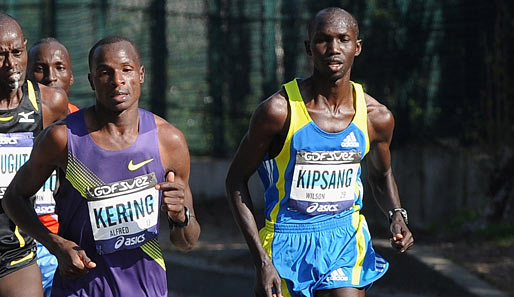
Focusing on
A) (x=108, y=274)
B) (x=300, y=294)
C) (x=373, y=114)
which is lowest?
(x=300, y=294)

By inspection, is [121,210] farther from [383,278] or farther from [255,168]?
[383,278]

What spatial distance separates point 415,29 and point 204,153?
3468 mm

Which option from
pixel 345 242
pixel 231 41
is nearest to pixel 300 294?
pixel 345 242

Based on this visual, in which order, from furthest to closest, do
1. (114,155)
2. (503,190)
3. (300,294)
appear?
(503,190), (300,294), (114,155)

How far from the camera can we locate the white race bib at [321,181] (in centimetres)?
501

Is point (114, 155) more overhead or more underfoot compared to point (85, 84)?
more overhead

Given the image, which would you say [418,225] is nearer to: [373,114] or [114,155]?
[373,114]

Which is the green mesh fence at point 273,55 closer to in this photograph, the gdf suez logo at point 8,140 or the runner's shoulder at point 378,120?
the runner's shoulder at point 378,120

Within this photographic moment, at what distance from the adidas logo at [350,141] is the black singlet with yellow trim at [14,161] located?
63.7 inches

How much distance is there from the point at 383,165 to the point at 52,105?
1813 millimetres

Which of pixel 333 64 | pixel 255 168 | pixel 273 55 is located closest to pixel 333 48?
pixel 333 64

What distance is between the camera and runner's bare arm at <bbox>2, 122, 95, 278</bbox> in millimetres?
4168

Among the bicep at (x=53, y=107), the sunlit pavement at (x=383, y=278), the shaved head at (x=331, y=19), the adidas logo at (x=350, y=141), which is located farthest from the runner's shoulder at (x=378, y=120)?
the sunlit pavement at (x=383, y=278)

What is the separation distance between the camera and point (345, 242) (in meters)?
5.11
